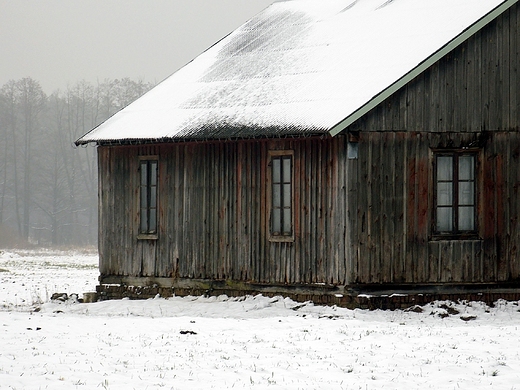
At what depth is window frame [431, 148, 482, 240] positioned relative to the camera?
1927cm

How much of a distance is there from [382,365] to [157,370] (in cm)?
283

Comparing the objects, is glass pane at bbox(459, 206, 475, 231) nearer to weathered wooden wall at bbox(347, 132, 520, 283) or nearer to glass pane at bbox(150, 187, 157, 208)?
weathered wooden wall at bbox(347, 132, 520, 283)

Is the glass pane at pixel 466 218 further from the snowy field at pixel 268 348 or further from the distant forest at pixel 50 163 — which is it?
the distant forest at pixel 50 163

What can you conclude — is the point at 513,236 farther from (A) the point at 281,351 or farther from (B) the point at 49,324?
(B) the point at 49,324

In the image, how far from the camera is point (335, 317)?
1791cm

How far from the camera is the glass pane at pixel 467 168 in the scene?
1956 cm

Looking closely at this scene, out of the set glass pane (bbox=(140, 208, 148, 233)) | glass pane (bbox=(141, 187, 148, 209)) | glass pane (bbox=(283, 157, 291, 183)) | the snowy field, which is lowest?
the snowy field

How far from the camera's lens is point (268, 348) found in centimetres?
1385

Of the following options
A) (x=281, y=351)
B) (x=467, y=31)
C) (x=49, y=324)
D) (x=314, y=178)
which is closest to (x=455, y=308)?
(x=314, y=178)

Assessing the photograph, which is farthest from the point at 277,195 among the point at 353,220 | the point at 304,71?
the point at 304,71

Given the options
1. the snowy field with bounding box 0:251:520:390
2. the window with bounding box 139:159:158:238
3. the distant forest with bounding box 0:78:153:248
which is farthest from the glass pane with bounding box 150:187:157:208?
the distant forest with bounding box 0:78:153:248

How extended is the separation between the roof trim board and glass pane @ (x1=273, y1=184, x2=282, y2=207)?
8.21 ft

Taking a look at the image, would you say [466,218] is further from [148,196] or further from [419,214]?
[148,196]

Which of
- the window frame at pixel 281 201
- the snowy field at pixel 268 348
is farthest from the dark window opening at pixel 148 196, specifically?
the window frame at pixel 281 201
